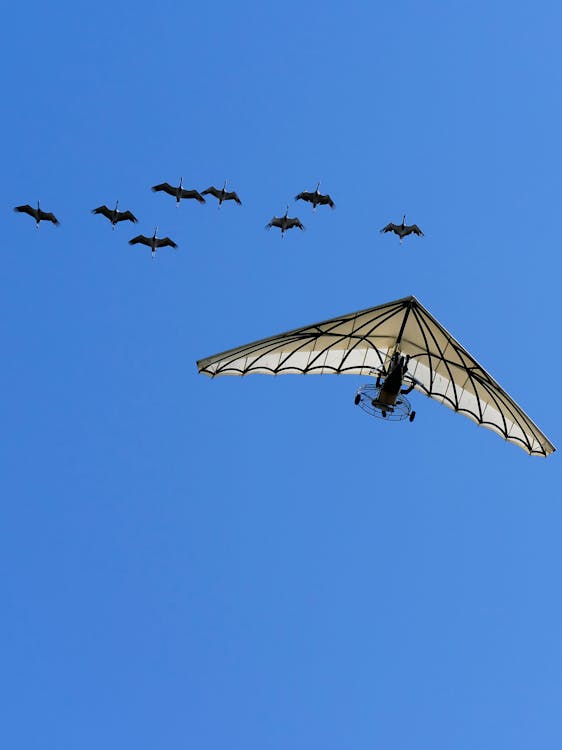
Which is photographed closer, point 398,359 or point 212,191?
point 398,359

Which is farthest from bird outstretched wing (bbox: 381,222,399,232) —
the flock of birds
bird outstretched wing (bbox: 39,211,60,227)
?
bird outstretched wing (bbox: 39,211,60,227)

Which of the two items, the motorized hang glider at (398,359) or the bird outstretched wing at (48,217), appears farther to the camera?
the bird outstretched wing at (48,217)

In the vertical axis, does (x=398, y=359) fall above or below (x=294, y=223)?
below

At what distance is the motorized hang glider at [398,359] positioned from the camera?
186 ft

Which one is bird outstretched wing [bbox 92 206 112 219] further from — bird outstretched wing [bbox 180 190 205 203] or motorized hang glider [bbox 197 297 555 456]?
motorized hang glider [bbox 197 297 555 456]

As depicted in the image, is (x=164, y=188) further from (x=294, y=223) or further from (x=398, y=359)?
(x=398, y=359)

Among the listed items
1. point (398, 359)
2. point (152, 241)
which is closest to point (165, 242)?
point (152, 241)

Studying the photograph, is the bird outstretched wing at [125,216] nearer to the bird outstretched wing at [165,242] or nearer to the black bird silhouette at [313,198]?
the bird outstretched wing at [165,242]

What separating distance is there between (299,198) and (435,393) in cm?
2206

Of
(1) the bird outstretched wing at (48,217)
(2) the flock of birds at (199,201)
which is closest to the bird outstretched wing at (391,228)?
(2) the flock of birds at (199,201)

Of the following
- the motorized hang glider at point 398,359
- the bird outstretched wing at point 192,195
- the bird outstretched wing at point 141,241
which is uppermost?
the bird outstretched wing at point 192,195

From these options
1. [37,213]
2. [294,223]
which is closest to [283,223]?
[294,223]

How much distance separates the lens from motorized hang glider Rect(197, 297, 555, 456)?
56750 millimetres

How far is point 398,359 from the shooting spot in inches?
2215
